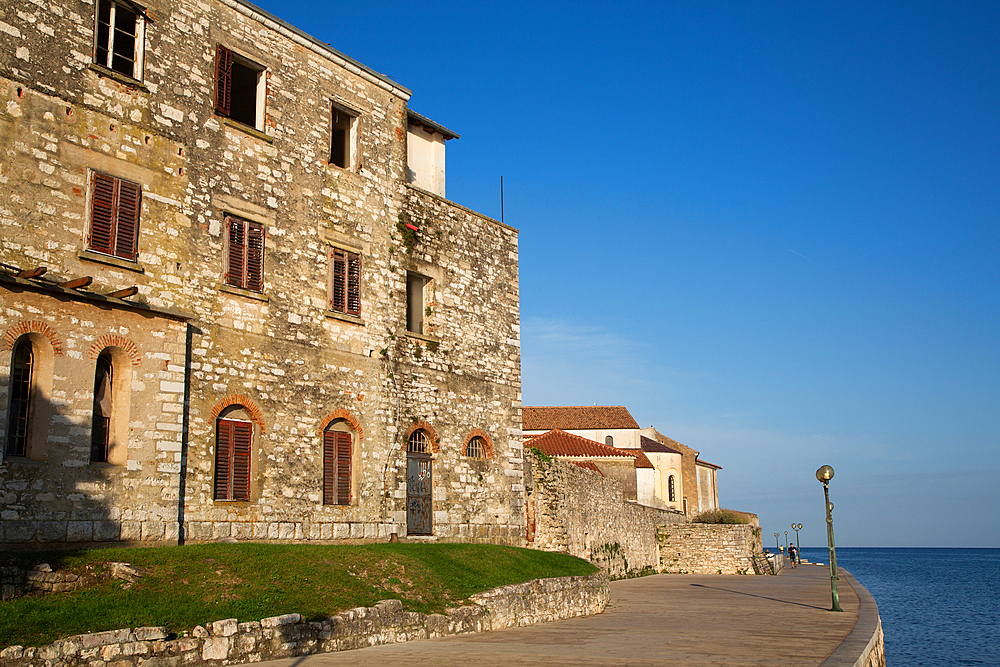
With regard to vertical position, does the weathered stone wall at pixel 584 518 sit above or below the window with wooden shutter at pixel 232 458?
below

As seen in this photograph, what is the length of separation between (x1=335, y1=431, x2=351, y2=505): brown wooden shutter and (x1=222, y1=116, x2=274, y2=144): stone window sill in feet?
21.3

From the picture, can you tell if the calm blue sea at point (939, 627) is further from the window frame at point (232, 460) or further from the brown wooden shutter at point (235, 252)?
the brown wooden shutter at point (235, 252)

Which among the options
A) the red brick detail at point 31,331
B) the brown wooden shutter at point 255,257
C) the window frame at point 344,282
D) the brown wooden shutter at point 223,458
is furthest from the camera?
the window frame at point 344,282

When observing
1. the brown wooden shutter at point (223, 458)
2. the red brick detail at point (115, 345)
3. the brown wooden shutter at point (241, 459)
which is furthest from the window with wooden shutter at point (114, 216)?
the brown wooden shutter at point (241, 459)

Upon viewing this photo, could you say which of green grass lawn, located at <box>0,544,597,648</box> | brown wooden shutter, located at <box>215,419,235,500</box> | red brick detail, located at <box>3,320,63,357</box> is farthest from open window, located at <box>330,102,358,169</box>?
green grass lawn, located at <box>0,544,597,648</box>

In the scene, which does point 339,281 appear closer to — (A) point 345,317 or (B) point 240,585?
(A) point 345,317

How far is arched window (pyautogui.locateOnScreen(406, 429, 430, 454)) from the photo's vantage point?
1952 centimetres

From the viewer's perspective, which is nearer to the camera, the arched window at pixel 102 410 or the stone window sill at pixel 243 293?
the arched window at pixel 102 410

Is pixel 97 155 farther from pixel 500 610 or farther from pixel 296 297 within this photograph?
pixel 500 610

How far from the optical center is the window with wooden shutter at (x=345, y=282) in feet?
59.7

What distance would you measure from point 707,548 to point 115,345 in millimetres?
31699

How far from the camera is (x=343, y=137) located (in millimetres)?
19734

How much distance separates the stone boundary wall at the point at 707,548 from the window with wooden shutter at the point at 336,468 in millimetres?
24976

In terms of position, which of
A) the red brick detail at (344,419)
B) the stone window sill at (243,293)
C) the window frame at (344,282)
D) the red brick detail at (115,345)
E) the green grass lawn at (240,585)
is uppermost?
the window frame at (344,282)
